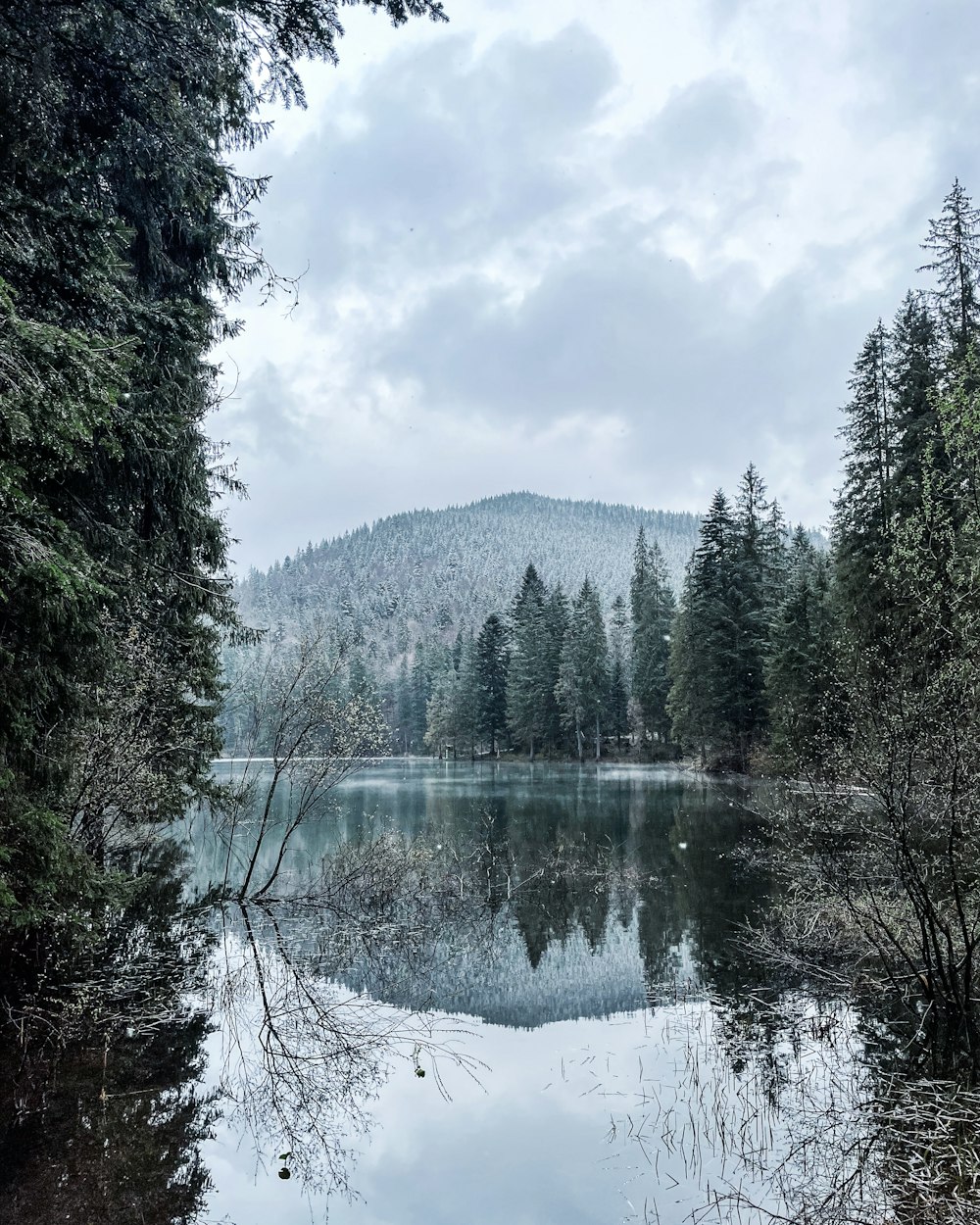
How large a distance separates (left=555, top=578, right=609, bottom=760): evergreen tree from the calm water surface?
40.8 metres

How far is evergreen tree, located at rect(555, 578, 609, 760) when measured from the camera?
5778 centimetres

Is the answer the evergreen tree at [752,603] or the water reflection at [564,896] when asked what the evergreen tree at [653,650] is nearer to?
the evergreen tree at [752,603]

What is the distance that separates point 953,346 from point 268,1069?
70.7ft

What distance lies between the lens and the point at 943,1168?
5430 mm

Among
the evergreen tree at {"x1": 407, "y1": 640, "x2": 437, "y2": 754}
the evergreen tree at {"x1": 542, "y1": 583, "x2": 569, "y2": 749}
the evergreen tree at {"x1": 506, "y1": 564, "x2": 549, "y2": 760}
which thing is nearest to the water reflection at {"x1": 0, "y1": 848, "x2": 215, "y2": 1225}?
the evergreen tree at {"x1": 542, "y1": 583, "x2": 569, "y2": 749}

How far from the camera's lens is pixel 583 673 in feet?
189

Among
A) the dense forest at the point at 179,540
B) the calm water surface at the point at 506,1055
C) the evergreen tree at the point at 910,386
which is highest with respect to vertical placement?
the evergreen tree at the point at 910,386

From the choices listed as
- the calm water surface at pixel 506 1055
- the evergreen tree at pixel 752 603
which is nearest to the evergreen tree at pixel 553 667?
the evergreen tree at pixel 752 603

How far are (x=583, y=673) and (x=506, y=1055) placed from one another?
4961 cm

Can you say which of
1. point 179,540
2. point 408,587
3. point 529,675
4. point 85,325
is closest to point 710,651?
point 529,675

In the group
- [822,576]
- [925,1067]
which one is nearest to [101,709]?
[925,1067]

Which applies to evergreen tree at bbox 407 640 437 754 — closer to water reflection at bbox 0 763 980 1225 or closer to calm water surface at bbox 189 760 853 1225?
calm water surface at bbox 189 760 853 1225

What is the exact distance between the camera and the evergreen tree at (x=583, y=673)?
2275 inches

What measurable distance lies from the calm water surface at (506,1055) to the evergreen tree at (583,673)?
4076cm
